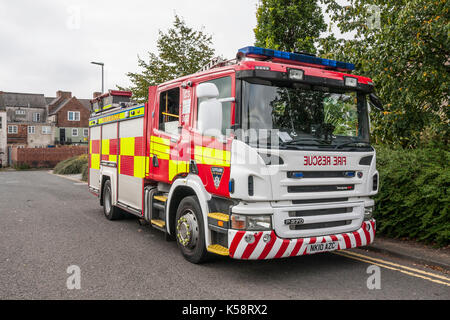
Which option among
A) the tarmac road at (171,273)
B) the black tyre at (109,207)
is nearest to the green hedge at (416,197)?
the tarmac road at (171,273)

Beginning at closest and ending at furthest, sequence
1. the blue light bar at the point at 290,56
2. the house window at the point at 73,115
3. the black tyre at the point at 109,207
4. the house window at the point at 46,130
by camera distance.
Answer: the blue light bar at the point at 290,56, the black tyre at the point at 109,207, the house window at the point at 46,130, the house window at the point at 73,115

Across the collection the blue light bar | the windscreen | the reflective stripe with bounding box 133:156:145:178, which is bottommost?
the reflective stripe with bounding box 133:156:145:178

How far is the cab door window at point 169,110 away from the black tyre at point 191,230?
117 centimetres

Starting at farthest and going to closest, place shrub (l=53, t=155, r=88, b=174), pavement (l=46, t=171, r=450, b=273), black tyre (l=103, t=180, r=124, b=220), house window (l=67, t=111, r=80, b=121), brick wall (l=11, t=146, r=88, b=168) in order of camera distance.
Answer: house window (l=67, t=111, r=80, b=121) < brick wall (l=11, t=146, r=88, b=168) < shrub (l=53, t=155, r=88, b=174) < black tyre (l=103, t=180, r=124, b=220) < pavement (l=46, t=171, r=450, b=273)

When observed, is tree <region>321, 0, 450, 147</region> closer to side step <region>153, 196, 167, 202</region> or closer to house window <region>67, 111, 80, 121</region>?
side step <region>153, 196, 167, 202</region>

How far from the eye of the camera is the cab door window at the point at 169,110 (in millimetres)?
5988

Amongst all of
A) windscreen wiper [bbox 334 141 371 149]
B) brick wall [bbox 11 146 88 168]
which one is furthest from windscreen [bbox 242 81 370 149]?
brick wall [bbox 11 146 88 168]

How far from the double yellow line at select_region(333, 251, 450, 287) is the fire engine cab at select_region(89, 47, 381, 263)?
1.50 feet

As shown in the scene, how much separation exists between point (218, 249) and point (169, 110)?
2448mm

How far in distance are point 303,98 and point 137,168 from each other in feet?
11.5

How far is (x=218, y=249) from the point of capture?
4809mm

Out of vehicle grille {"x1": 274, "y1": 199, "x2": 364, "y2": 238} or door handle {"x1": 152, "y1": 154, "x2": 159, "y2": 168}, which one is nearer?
vehicle grille {"x1": 274, "y1": 199, "x2": 364, "y2": 238}

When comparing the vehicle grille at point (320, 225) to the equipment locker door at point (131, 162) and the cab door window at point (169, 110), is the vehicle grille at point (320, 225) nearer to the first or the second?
the cab door window at point (169, 110)

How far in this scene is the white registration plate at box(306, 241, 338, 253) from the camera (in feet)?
15.5
